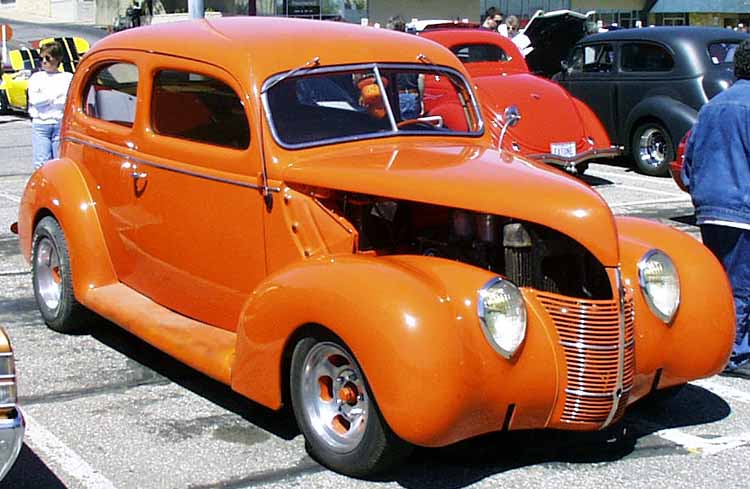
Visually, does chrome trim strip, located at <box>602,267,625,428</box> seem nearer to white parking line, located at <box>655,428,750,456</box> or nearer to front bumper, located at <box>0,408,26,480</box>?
white parking line, located at <box>655,428,750,456</box>

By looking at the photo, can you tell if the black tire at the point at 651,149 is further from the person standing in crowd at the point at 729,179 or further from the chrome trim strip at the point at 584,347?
the chrome trim strip at the point at 584,347

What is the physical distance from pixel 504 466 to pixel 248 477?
108 centimetres

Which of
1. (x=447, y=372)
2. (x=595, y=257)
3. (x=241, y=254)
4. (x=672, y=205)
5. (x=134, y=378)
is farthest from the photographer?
(x=672, y=205)

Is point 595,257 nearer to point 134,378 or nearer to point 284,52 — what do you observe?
point 284,52

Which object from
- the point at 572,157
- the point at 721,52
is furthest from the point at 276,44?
the point at 721,52

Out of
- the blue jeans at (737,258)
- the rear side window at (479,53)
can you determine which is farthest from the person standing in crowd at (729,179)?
Result: the rear side window at (479,53)

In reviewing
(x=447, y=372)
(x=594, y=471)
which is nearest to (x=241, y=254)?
(x=447, y=372)

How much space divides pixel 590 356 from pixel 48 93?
23.5 feet

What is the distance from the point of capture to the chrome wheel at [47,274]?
652 centimetres

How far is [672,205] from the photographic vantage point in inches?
438

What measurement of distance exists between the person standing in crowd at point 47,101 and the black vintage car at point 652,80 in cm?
696

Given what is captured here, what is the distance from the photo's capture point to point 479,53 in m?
13.8

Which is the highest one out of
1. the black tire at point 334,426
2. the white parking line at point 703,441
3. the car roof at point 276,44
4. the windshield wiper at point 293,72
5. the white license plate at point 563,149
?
the car roof at point 276,44

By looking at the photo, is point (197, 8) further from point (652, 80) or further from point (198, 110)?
point (198, 110)
